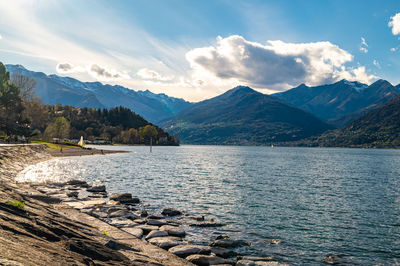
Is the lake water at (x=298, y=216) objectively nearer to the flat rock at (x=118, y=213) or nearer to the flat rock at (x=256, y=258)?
the flat rock at (x=256, y=258)

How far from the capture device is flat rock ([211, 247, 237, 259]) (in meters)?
18.9

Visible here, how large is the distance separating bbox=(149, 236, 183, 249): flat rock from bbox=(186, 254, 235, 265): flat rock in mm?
2415

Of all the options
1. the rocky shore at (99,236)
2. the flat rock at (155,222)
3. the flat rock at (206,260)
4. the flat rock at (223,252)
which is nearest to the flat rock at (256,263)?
the rocky shore at (99,236)

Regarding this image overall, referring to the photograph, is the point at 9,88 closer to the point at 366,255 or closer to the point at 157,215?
the point at 157,215

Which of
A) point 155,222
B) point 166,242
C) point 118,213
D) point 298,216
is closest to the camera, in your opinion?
point 166,242

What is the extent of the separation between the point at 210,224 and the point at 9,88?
4088 inches

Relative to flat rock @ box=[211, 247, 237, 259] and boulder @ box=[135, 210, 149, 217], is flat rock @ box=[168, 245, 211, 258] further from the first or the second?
boulder @ box=[135, 210, 149, 217]

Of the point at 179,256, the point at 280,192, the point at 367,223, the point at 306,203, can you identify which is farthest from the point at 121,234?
the point at 280,192

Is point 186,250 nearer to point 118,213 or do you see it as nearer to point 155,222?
point 155,222

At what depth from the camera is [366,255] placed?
66.7ft

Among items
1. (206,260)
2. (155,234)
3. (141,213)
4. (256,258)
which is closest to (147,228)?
(155,234)

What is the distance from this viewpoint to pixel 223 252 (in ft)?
63.0

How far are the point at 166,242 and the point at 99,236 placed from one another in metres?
4.59

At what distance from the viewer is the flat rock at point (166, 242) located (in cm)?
1952
